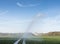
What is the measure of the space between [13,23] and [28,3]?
0.47m

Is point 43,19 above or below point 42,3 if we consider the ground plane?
below

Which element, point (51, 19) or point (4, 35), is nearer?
point (4, 35)

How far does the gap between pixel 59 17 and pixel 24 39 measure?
792 mm

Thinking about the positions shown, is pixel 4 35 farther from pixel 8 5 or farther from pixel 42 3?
pixel 42 3

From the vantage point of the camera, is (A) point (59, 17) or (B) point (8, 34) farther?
(A) point (59, 17)

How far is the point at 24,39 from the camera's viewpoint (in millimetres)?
2820

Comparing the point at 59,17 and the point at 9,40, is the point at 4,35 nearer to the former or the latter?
the point at 9,40

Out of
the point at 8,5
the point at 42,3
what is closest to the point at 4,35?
the point at 8,5

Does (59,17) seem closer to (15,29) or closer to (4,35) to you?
(15,29)

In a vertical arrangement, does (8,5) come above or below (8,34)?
above

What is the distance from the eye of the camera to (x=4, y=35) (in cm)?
269

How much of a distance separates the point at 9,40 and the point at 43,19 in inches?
29.1

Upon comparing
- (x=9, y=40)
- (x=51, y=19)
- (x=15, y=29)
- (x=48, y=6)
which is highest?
(x=48, y=6)

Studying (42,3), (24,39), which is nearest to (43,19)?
(42,3)
